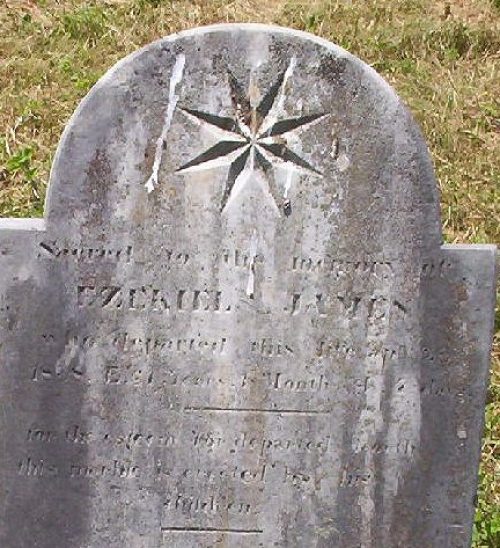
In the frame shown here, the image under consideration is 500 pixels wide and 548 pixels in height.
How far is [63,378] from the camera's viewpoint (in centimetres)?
357

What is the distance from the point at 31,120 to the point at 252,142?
3.73 m

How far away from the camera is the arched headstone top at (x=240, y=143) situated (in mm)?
3338

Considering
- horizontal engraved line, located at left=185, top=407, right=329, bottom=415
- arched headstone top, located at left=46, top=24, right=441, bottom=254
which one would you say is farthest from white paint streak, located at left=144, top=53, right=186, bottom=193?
horizontal engraved line, located at left=185, top=407, right=329, bottom=415

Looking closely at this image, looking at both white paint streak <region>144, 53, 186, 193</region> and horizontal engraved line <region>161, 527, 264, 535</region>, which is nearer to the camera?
white paint streak <region>144, 53, 186, 193</region>

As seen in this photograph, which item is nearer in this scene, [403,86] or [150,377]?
[150,377]

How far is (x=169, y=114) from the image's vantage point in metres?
Answer: 3.36

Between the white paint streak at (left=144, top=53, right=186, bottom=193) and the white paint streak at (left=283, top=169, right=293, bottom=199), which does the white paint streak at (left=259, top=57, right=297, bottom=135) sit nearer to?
the white paint streak at (left=283, top=169, right=293, bottom=199)

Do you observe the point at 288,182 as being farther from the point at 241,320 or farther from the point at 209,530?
the point at 209,530

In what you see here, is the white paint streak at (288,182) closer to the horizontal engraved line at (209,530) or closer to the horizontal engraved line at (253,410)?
the horizontal engraved line at (253,410)

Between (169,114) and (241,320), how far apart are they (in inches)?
24.4

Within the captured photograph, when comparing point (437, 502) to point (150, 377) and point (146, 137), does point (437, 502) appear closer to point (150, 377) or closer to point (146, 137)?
point (150, 377)

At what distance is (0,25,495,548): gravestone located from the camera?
11.1 ft

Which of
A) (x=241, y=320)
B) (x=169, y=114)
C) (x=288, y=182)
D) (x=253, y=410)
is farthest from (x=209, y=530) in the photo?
(x=169, y=114)

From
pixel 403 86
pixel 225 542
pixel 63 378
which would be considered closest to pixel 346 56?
pixel 63 378
